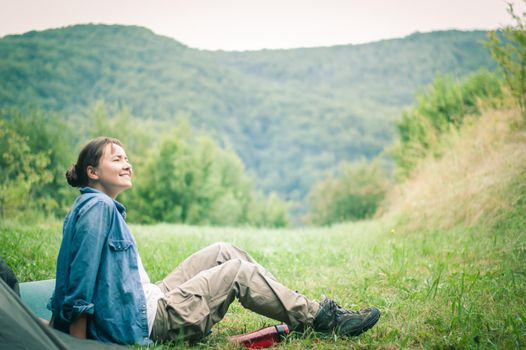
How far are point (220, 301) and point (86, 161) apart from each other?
1.30 m

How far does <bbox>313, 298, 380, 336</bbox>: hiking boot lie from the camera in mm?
3077

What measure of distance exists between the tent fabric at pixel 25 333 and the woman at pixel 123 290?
0.48ft

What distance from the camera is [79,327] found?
2.75m

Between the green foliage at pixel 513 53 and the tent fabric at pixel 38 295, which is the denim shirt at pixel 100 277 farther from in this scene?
the green foliage at pixel 513 53

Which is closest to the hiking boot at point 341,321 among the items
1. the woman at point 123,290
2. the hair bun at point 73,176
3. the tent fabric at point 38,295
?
the woman at point 123,290

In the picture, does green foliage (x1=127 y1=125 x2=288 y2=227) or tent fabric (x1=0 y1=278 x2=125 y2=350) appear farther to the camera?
green foliage (x1=127 y1=125 x2=288 y2=227)

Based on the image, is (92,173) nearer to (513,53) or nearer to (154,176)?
(513,53)

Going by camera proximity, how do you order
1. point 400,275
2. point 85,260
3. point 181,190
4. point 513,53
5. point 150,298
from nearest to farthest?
point 85,260, point 150,298, point 400,275, point 513,53, point 181,190

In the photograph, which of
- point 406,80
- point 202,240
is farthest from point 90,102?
point 406,80

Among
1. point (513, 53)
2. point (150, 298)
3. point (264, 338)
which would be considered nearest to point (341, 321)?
point (264, 338)

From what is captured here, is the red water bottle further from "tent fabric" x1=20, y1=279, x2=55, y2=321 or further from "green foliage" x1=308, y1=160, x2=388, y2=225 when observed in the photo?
"green foliage" x1=308, y1=160, x2=388, y2=225

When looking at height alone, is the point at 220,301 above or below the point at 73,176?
below

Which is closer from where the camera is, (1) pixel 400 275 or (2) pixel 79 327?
(2) pixel 79 327

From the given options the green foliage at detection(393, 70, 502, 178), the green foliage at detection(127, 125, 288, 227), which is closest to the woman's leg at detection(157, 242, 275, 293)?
the green foliage at detection(393, 70, 502, 178)
